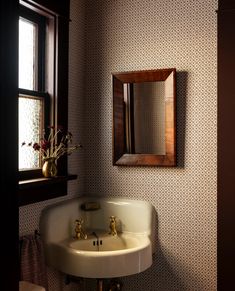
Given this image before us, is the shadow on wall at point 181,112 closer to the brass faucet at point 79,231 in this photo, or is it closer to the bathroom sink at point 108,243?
the bathroom sink at point 108,243

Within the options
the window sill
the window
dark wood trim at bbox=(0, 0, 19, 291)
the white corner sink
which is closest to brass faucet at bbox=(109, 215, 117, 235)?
the white corner sink

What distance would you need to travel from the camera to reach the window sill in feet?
6.26

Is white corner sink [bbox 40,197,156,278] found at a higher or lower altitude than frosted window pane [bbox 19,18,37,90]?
lower

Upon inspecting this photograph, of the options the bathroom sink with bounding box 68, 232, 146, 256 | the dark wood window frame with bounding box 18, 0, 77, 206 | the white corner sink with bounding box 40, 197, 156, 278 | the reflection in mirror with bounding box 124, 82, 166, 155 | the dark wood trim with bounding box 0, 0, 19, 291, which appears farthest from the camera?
the reflection in mirror with bounding box 124, 82, 166, 155

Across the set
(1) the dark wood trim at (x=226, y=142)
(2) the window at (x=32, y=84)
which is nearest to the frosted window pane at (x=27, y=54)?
(2) the window at (x=32, y=84)

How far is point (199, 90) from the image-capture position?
227cm

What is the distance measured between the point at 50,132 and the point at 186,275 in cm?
127

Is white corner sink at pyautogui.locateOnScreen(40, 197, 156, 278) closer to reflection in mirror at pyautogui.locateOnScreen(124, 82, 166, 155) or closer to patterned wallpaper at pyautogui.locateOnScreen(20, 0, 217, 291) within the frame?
patterned wallpaper at pyautogui.locateOnScreen(20, 0, 217, 291)

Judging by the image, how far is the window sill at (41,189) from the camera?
6.26 ft

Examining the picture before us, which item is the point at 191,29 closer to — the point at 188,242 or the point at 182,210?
the point at 182,210

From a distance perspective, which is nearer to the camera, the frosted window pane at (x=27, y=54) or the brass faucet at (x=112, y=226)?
the frosted window pane at (x=27, y=54)

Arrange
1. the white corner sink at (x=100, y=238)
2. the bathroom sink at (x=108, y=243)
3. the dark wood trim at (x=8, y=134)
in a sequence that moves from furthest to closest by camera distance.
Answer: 1. the bathroom sink at (x=108, y=243)
2. the white corner sink at (x=100, y=238)
3. the dark wood trim at (x=8, y=134)

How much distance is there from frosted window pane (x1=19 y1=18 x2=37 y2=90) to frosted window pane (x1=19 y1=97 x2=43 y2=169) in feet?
0.34

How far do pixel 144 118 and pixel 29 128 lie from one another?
0.76 m
